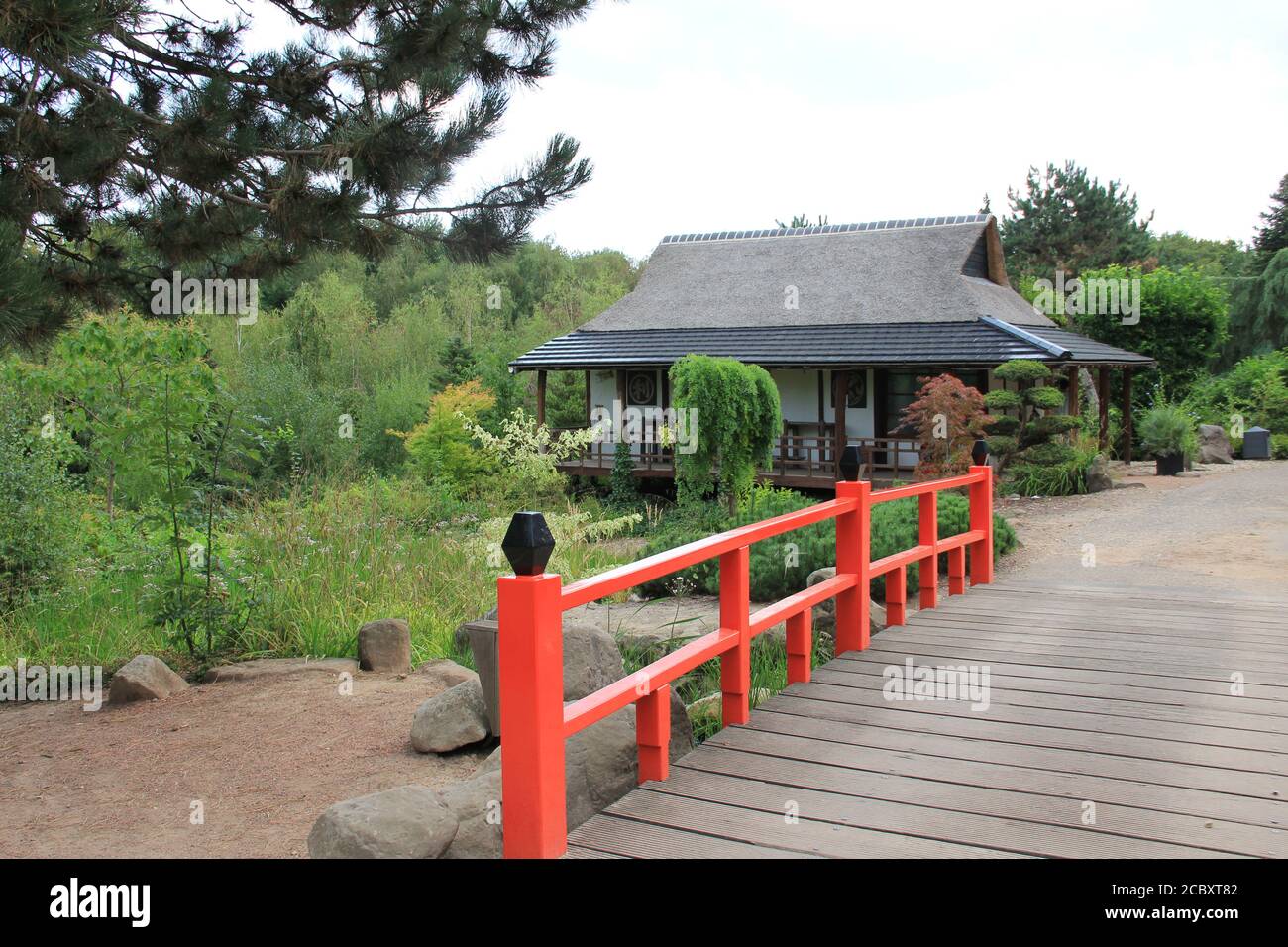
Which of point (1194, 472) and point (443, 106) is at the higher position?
point (443, 106)

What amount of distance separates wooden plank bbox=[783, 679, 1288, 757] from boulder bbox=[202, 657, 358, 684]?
3.11 metres

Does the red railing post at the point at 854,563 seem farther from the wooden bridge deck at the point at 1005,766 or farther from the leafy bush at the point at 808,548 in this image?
the leafy bush at the point at 808,548

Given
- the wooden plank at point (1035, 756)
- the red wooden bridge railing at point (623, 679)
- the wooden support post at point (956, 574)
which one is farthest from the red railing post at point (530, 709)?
the wooden support post at point (956, 574)

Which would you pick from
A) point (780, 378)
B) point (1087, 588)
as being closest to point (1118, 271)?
point (780, 378)

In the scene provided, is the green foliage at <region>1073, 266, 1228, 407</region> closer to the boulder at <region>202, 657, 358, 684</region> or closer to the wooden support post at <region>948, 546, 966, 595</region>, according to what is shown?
the wooden support post at <region>948, 546, 966, 595</region>

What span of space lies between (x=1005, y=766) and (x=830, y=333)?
1950 centimetres

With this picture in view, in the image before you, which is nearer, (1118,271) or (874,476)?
(874,476)

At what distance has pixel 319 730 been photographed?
5.75 metres

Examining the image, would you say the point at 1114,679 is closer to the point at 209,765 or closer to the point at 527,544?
the point at 527,544

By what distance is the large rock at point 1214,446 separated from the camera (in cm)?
2356

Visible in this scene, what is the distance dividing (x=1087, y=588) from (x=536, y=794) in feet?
21.5

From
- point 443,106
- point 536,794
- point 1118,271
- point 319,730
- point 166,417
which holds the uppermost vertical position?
point 1118,271

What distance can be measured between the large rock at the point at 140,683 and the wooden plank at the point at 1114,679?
3.89 metres
